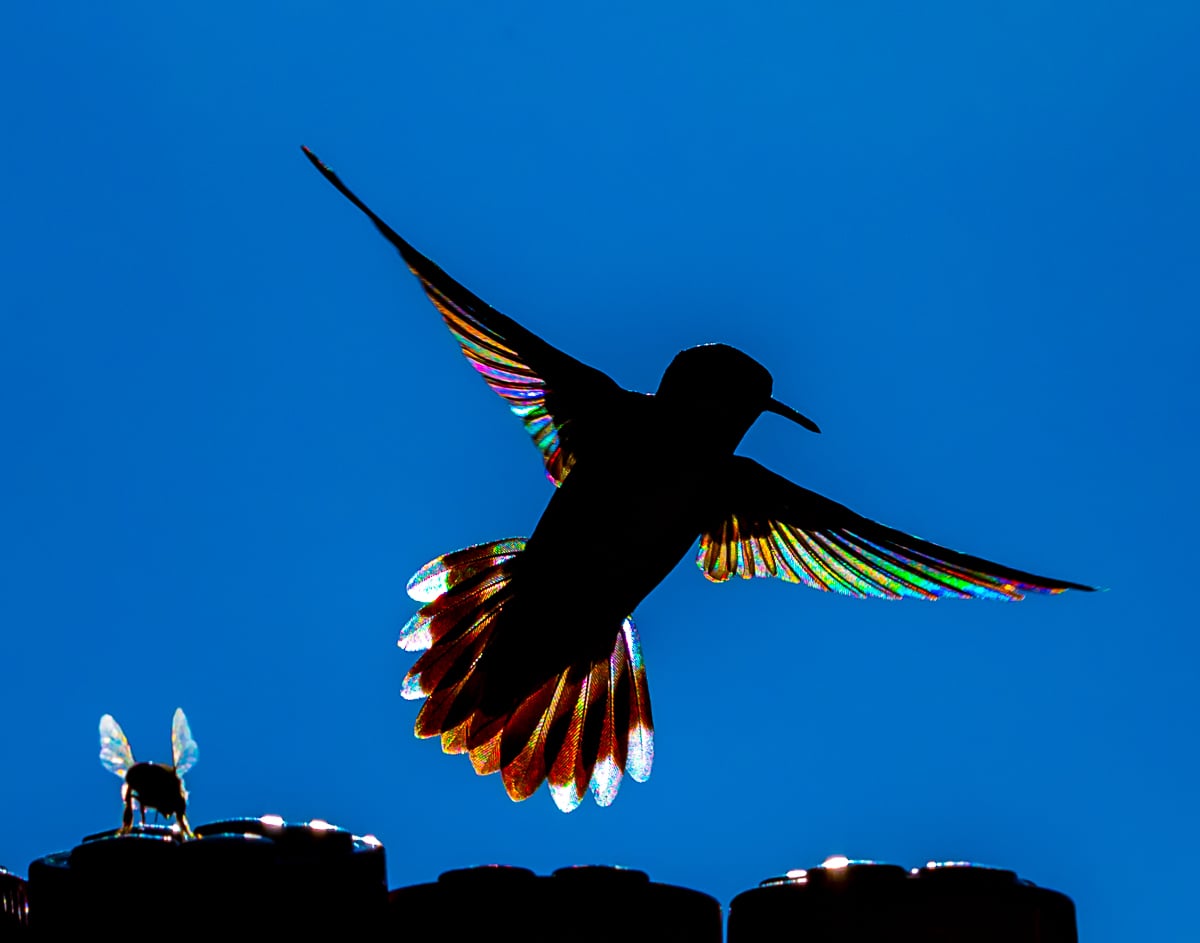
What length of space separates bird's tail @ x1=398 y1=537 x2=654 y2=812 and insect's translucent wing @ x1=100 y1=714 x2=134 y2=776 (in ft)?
5.40

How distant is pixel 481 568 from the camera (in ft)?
16.6

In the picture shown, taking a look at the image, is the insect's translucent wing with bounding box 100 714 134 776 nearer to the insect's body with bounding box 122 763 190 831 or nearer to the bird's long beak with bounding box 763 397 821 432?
the insect's body with bounding box 122 763 190 831

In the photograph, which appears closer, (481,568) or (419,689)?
(419,689)

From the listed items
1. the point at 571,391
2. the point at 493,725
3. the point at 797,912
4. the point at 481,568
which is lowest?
the point at 797,912

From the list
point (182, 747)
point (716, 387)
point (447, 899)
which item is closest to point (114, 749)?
point (182, 747)

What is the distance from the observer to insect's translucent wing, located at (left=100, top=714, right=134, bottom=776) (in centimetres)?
312

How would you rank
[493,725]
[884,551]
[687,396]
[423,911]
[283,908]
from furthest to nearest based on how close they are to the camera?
[884,551], [493,725], [687,396], [423,911], [283,908]

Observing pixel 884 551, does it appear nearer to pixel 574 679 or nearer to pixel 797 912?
pixel 574 679

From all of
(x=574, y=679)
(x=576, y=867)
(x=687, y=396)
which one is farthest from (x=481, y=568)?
(x=576, y=867)

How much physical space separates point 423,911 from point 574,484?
2.13 meters

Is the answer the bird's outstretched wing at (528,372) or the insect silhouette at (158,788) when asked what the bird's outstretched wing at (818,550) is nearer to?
the bird's outstretched wing at (528,372)

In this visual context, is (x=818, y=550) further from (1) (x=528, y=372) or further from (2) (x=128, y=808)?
(2) (x=128, y=808)

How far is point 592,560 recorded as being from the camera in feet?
15.0

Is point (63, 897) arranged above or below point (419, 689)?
below
